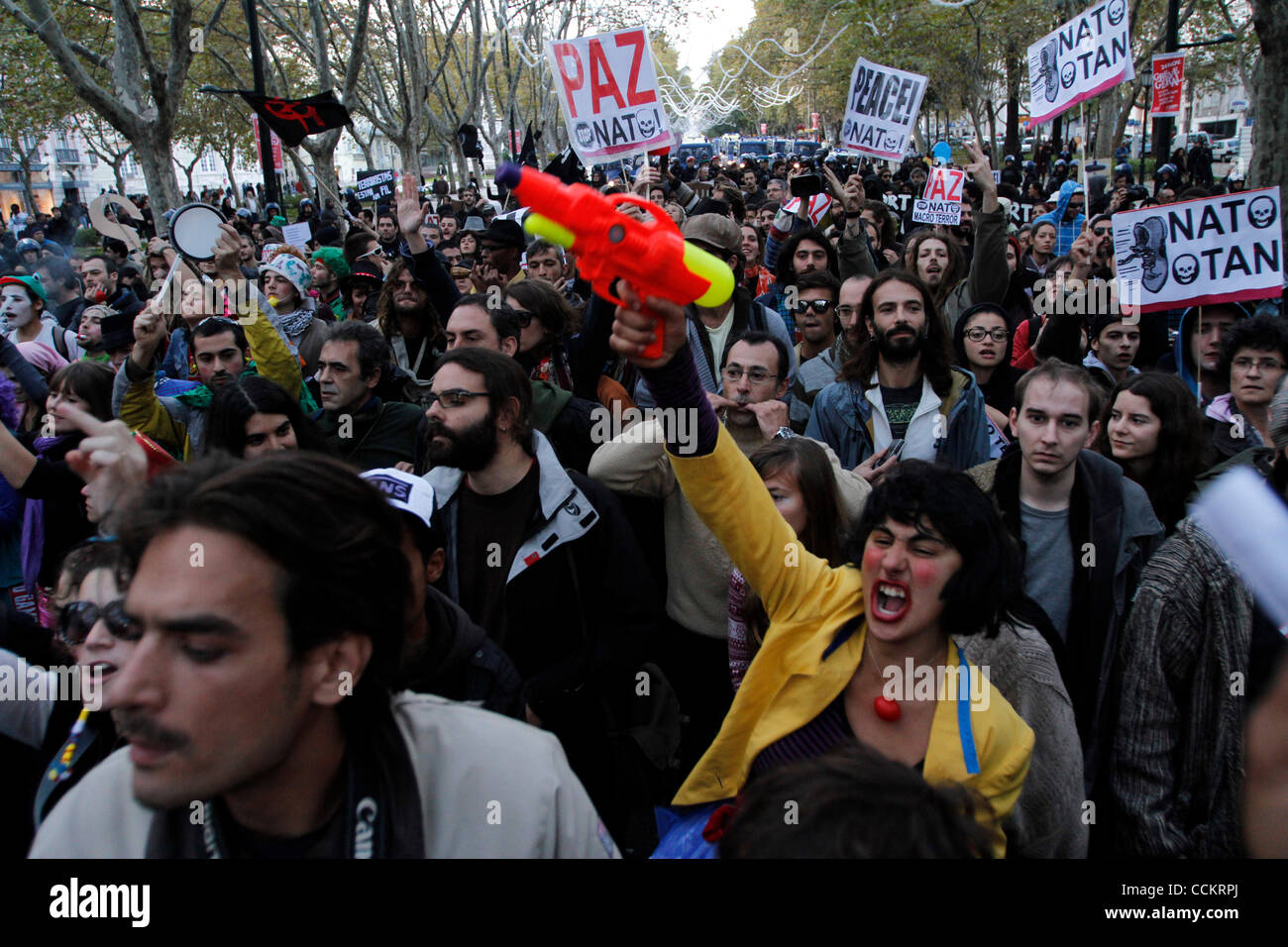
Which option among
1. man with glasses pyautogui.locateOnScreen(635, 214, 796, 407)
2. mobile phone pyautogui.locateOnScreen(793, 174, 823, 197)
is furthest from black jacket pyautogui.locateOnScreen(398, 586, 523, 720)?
mobile phone pyautogui.locateOnScreen(793, 174, 823, 197)

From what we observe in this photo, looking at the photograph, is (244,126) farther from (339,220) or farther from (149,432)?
(149,432)

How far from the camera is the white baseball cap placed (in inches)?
95.3

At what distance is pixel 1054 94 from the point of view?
890cm

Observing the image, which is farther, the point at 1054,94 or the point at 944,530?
the point at 1054,94

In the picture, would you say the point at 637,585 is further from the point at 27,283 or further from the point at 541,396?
the point at 27,283

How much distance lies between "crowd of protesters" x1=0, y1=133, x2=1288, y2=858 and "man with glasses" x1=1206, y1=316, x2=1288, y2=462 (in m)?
0.02

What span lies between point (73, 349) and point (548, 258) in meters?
3.65

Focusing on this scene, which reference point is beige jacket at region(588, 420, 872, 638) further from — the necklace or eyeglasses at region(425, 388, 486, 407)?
the necklace

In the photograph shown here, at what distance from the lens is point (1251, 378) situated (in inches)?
149

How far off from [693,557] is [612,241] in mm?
1721

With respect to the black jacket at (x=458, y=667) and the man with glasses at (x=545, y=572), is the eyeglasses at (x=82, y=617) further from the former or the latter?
the man with glasses at (x=545, y=572)
